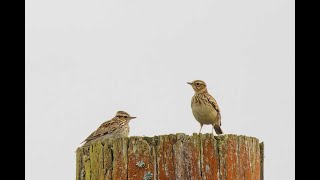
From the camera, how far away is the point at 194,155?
227 inches

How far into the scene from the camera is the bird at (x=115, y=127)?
521 inches

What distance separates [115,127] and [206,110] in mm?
2147

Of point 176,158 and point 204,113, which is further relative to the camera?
point 204,113

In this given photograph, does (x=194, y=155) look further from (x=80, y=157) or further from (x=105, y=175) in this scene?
(x=80, y=157)

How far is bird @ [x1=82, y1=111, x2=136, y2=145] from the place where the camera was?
1323cm

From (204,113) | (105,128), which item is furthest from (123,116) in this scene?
(204,113)

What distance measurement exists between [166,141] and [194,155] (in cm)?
30

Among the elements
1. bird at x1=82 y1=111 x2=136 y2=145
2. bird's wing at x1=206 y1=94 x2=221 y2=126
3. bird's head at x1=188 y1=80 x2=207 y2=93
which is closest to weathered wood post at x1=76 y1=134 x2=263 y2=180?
bird at x1=82 y1=111 x2=136 y2=145

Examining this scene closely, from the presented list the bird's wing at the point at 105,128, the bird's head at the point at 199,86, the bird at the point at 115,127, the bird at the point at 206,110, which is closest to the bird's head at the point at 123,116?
the bird at the point at 115,127

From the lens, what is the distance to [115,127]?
1351 cm

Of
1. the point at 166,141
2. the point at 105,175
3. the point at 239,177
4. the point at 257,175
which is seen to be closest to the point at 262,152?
the point at 257,175

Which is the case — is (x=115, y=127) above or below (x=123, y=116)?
below

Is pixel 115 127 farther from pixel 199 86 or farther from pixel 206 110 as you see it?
pixel 199 86

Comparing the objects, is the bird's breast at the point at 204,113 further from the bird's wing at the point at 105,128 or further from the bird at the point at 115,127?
the bird's wing at the point at 105,128
